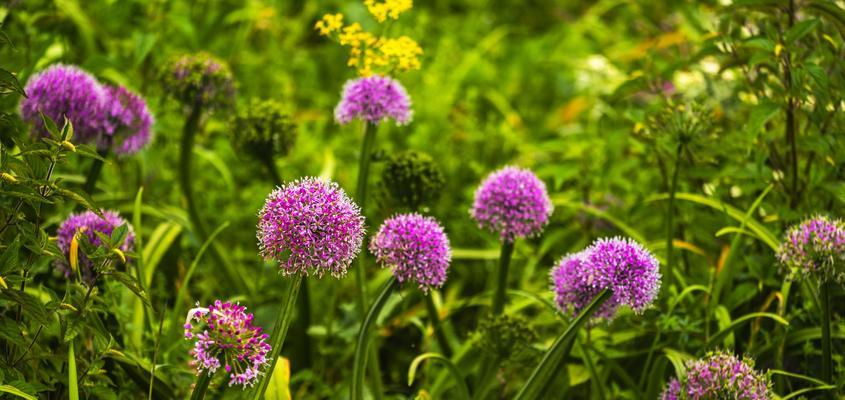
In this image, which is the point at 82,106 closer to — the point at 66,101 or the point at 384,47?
the point at 66,101

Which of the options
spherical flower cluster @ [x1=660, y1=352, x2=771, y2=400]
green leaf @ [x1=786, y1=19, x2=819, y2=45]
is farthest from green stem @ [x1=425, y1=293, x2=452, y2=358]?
green leaf @ [x1=786, y1=19, x2=819, y2=45]

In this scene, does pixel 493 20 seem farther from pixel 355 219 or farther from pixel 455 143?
pixel 355 219

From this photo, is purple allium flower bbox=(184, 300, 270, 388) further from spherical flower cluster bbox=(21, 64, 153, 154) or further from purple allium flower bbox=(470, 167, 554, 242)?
spherical flower cluster bbox=(21, 64, 153, 154)

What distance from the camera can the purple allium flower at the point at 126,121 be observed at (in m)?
2.52

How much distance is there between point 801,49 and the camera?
258 centimetres

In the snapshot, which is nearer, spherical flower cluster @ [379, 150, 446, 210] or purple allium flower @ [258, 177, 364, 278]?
purple allium flower @ [258, 177, 364, 278]

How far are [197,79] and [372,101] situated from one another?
24.9 inches

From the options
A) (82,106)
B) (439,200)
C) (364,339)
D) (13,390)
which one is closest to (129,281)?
(13,390)

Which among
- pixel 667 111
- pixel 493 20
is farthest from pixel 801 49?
pixel 493 20

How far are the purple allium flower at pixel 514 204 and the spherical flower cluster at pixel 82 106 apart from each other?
1.12 meters

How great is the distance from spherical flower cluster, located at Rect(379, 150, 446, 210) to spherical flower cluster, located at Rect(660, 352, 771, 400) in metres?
0.89

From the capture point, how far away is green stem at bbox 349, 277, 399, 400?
2043mm

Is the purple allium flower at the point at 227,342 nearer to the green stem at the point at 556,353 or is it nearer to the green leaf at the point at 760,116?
the green stem at the point at 556,353

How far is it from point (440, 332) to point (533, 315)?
828 mm
